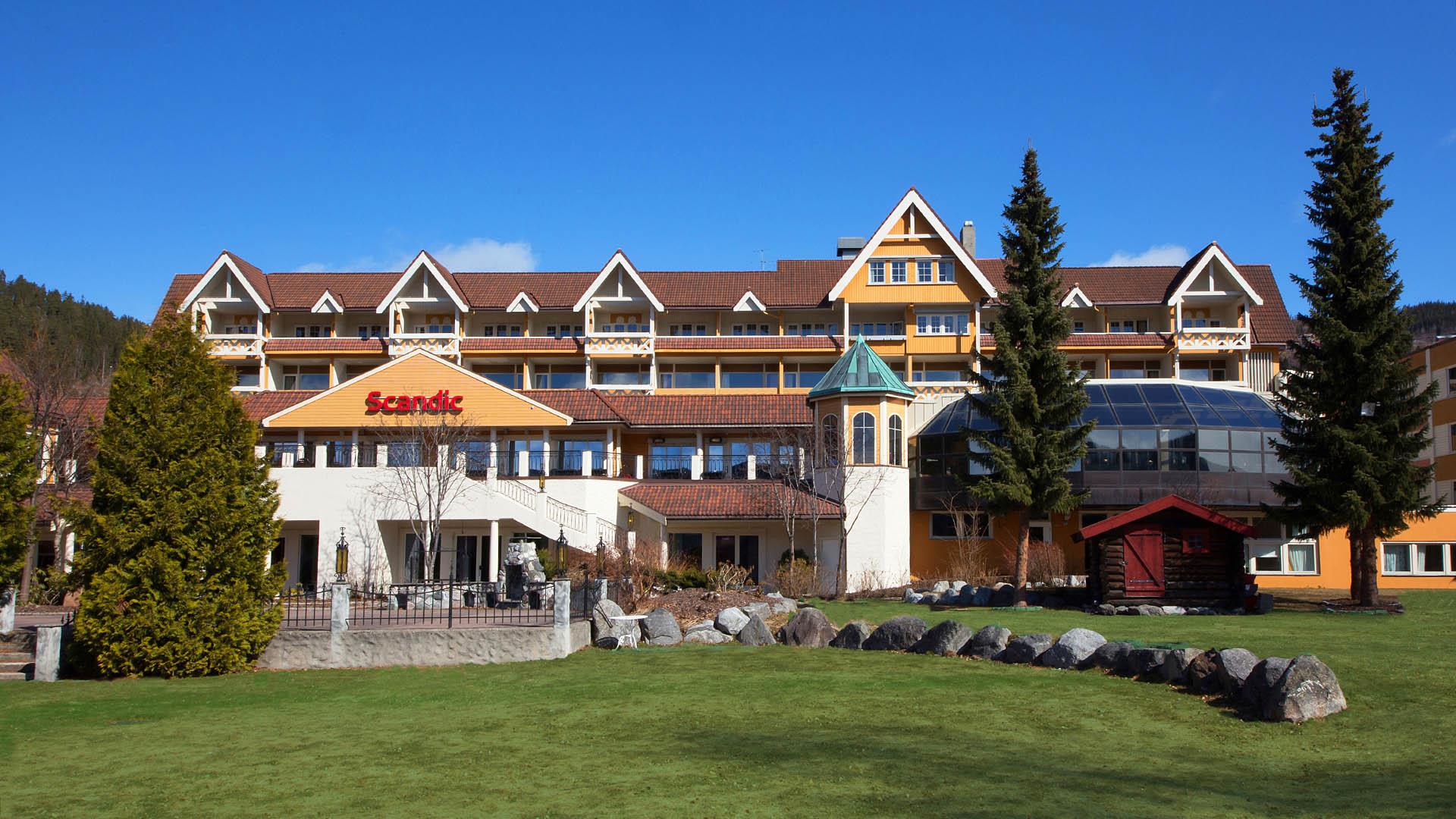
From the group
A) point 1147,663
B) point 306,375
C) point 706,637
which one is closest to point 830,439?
point 706,637

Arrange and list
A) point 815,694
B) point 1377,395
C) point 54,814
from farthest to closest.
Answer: point 1377,395, point 815,694, point 54,814

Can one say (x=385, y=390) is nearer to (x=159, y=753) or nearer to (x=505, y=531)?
(x=505, y=531)

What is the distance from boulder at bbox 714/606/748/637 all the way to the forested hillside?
5639 centimetres

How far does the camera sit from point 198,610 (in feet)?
62.1

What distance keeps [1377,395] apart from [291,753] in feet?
81.6

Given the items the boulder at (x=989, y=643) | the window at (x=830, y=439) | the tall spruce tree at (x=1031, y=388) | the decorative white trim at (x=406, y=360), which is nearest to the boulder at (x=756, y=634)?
the boulder at (x=989, y=643)

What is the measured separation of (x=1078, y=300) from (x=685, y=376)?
735 inches

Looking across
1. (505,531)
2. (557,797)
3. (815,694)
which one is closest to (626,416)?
(505,531)

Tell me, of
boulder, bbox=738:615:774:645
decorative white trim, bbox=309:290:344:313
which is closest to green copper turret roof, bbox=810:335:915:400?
boulder, bbox=738:615:774:645

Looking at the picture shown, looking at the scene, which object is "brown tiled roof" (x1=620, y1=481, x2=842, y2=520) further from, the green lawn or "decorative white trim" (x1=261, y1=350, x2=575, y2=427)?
the green lawn

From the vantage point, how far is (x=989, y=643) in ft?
61.1

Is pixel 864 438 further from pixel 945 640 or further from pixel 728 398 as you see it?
pixel 945 640

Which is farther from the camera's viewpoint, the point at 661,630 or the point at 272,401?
the point at 272,401

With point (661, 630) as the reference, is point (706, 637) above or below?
below
